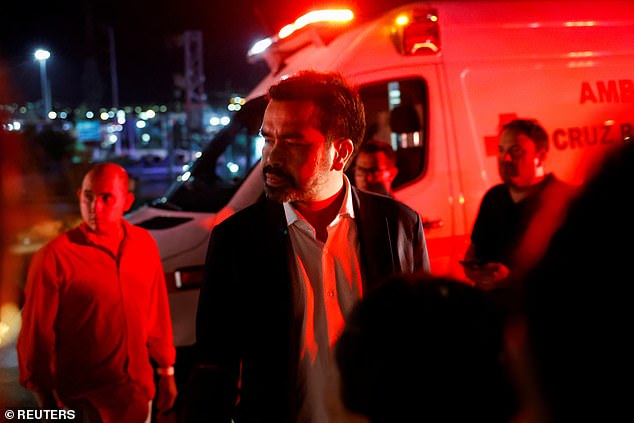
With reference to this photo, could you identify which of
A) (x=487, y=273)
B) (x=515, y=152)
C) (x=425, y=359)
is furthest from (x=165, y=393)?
(x=425, y=359)

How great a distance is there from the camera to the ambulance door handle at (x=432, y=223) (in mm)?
4852

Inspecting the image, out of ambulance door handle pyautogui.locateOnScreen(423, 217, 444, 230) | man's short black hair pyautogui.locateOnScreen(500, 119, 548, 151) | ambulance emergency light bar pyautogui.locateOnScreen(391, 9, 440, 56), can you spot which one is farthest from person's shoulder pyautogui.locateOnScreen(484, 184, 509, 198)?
ambulance emergency light bar pyautogui.locateOnScreen(391, 9, 440, 56)

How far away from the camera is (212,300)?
7.70ft

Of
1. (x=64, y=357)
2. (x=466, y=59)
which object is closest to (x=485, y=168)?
(x=466, y=59)

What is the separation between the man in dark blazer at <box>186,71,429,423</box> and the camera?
2305 millimetres

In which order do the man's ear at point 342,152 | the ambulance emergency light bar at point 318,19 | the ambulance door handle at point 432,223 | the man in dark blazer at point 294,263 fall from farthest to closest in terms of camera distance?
the ambulance emergency light bar at point 318,19
the ambulance door handle at point 432,223
the man's ear at point 342,152
the man in dark blazer at point 294,263

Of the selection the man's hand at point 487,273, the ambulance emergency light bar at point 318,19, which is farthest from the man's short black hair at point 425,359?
the ambulance emergency light bar at point 318,19

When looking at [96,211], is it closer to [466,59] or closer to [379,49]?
[379,49]

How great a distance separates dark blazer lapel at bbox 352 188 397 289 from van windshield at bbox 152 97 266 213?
2.75 meters

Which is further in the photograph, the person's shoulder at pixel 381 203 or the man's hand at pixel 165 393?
the man's hand at pixel 165 393

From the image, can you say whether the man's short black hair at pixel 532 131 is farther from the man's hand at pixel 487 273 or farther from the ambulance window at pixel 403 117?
the ambulance window at pixel 403 117

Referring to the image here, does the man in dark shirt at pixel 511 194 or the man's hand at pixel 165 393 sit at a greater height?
the man in dark shirt at pixel 511 194

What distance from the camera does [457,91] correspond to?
5.00 meters

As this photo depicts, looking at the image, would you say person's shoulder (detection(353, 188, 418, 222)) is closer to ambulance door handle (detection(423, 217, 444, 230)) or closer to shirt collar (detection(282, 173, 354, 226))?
shirt collar (detection(282, 173, 354, 226))
